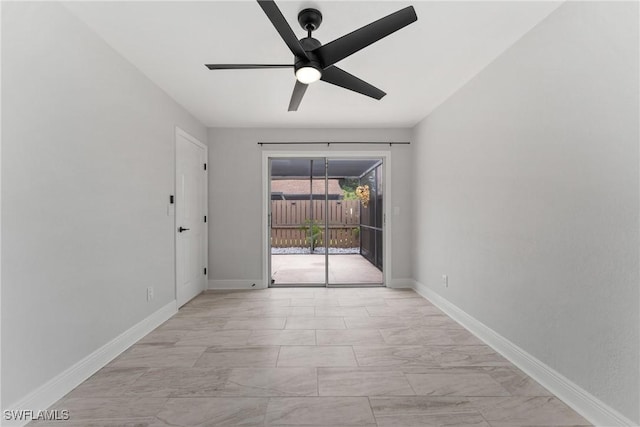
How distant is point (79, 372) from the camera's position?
Answer: 1.92 metres

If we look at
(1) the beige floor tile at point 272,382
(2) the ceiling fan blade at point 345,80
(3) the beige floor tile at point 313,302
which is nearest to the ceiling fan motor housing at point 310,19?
(2) the ceiling fan blade at point 345,80

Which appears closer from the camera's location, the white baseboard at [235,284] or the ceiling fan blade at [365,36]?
the ceiling fan blade at [365,36]

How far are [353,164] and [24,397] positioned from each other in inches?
184

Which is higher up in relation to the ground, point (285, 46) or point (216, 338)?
point (285, 46)

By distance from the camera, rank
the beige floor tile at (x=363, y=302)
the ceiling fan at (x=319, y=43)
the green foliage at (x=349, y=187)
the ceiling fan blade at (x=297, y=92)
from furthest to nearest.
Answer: the green foliage at (x=349, y=187) → the beige floor tile at (x=363, y=302) → the ceiling fan blade at (x=297, y=92) → the ceiling fan at (x=319, y=43)

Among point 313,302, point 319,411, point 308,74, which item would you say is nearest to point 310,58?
point 308,74

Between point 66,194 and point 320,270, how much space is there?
4.19 metres

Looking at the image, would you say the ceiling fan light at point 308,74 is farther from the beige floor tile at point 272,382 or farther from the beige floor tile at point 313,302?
the beige floor tile at point 313,302

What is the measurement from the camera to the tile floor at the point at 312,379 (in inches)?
64.2

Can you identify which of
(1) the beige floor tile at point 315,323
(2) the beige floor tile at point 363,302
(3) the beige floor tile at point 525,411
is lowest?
(3) the beige floor tile at point 525,411

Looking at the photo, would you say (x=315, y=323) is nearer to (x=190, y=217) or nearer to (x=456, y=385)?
(x=456, y=385)

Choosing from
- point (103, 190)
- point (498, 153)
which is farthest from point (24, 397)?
point (498, 153)

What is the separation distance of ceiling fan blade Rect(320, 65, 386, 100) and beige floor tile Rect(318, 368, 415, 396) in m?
2.04

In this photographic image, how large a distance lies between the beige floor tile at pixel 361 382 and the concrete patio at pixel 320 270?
2.56m
